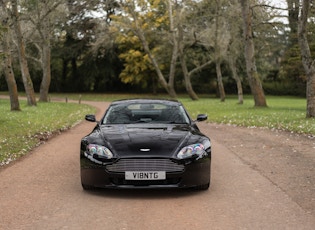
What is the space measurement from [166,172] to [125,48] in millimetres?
55277

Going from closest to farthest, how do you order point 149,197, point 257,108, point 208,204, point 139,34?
point 208,204 → point 149,197 → point 257,108 → point 139,34

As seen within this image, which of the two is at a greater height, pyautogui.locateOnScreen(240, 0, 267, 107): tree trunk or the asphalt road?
pyautogui.locateOnScreen(240, 0, 267, 107): tree trunk

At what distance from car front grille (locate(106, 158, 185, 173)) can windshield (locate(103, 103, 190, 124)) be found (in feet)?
5.42

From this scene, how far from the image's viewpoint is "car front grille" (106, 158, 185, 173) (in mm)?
6474

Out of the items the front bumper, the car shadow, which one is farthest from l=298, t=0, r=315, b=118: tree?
the front bumper

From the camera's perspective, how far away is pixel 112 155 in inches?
260

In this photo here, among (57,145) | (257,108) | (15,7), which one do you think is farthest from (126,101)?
(15,7)

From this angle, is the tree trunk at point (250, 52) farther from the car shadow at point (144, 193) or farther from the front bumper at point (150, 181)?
the front bumper at point (150, 181)

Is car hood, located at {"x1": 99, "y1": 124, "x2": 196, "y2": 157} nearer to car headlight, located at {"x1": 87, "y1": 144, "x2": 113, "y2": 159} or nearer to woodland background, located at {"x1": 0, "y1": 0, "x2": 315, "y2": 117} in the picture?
car headlight, located at {"x1": 87, "y1": 144, "x2": 113, "y2": 159}

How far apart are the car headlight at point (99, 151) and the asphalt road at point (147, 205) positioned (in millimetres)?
582

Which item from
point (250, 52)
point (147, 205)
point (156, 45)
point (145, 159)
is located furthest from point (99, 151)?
point (156, 45)

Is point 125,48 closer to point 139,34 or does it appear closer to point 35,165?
point 139,34

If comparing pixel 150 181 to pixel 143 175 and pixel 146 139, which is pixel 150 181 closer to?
pixel 143 175

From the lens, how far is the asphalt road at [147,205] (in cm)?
531
